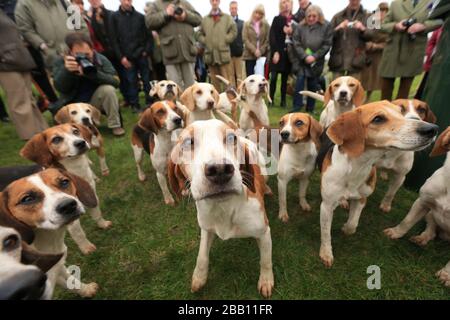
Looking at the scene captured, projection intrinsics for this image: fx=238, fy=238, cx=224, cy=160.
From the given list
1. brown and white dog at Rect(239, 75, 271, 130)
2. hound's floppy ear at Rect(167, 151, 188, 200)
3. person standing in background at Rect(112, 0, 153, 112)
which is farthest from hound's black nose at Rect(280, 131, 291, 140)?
person standing in background at Rect(112, 0, 153, 112)

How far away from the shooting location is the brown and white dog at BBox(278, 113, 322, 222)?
9.43ft

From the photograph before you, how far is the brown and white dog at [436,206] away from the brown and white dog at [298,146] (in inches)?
45.4

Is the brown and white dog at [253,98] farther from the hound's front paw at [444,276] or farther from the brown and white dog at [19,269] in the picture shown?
the brown and white dog at [19,269]

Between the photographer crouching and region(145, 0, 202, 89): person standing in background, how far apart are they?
1686 millimetres

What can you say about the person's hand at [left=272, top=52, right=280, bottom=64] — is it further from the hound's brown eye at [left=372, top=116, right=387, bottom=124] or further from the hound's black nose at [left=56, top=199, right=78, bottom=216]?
the hound's black nose at [left=56, top=199, right=78, bottom=216]

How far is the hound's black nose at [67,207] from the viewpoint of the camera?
1.86 m

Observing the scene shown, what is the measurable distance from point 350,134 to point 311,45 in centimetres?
556

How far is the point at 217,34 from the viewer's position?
7680 millimetres

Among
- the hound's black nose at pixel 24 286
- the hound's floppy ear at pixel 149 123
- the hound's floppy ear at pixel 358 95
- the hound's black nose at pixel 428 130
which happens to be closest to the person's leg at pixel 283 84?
the hound's floppy ear at pixel 358 95

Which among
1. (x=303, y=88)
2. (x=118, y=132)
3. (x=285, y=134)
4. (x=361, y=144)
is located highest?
(x=361, y=144)

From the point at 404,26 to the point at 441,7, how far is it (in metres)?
1.56

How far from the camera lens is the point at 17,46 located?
5.11 metres

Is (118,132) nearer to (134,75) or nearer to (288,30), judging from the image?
(134,75)

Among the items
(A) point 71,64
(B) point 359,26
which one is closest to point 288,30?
(B) point 359,26
